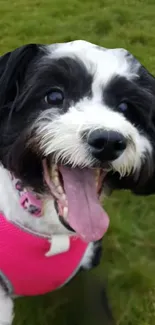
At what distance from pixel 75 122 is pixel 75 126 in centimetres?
2

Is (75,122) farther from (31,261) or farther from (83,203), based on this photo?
(31,261)

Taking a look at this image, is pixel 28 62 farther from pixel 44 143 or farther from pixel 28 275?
pixel 28 275

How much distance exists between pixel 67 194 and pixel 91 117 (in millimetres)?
211

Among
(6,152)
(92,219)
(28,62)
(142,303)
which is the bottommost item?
(142,303)

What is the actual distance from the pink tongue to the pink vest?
216mm

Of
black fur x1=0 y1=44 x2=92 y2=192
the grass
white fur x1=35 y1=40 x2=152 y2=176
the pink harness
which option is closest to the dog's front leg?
the pink harness

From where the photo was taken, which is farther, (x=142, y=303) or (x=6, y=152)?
(x=142, y=303)

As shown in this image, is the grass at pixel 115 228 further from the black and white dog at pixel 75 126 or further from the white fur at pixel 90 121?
the white fur at pixel 90 121

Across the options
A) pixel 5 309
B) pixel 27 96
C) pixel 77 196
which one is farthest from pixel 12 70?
pixel 5 309

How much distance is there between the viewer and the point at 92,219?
1.46 m

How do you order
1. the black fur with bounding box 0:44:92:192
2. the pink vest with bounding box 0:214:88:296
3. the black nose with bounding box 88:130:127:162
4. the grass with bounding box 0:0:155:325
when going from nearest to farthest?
1. the black nose with bounding box 88:130:127:162
2. the black fur with bounding box 0:44:92:192
3. the pink vest with bounding box 0:214:88:296
4. the grass with bounding box 0:0:155:325

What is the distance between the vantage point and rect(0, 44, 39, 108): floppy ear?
1.43 metres

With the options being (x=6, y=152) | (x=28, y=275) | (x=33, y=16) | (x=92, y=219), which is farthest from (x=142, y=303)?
(x=33, y=16)

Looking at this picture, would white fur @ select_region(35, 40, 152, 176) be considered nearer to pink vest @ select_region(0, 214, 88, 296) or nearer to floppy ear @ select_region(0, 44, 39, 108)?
floppy ear @ select_region(0, 44, 39, 108)
